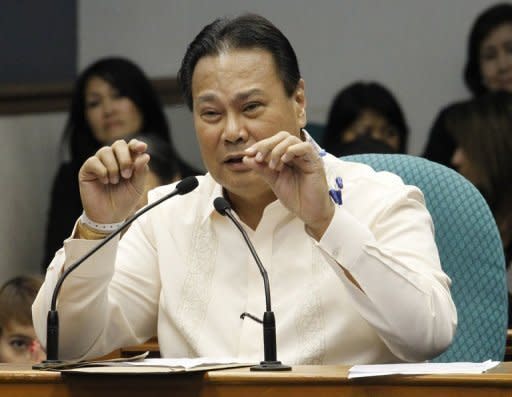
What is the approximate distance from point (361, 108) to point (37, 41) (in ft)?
4.76

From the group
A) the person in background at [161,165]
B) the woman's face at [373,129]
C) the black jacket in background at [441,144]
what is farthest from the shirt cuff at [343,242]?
the woman's face at [373,129]

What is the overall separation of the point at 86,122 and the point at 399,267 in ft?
9.81

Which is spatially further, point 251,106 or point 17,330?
point 17,330

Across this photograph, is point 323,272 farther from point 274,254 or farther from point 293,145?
point 293,145

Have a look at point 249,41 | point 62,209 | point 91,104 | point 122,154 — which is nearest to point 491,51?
point 91,104

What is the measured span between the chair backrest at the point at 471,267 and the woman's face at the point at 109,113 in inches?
92.8

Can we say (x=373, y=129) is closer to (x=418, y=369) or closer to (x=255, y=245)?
(x=255, y=245)

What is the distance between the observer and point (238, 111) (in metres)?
2.73

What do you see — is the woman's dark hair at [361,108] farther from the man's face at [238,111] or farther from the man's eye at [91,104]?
the man's face at [238,111]

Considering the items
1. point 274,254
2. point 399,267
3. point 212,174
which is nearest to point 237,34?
point 212,174

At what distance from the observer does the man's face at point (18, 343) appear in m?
3.77

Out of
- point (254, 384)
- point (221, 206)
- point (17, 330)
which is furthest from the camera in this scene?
point (17, 330)

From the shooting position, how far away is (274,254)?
2.72 meters

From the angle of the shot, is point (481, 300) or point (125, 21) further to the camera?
point (125, 21)
